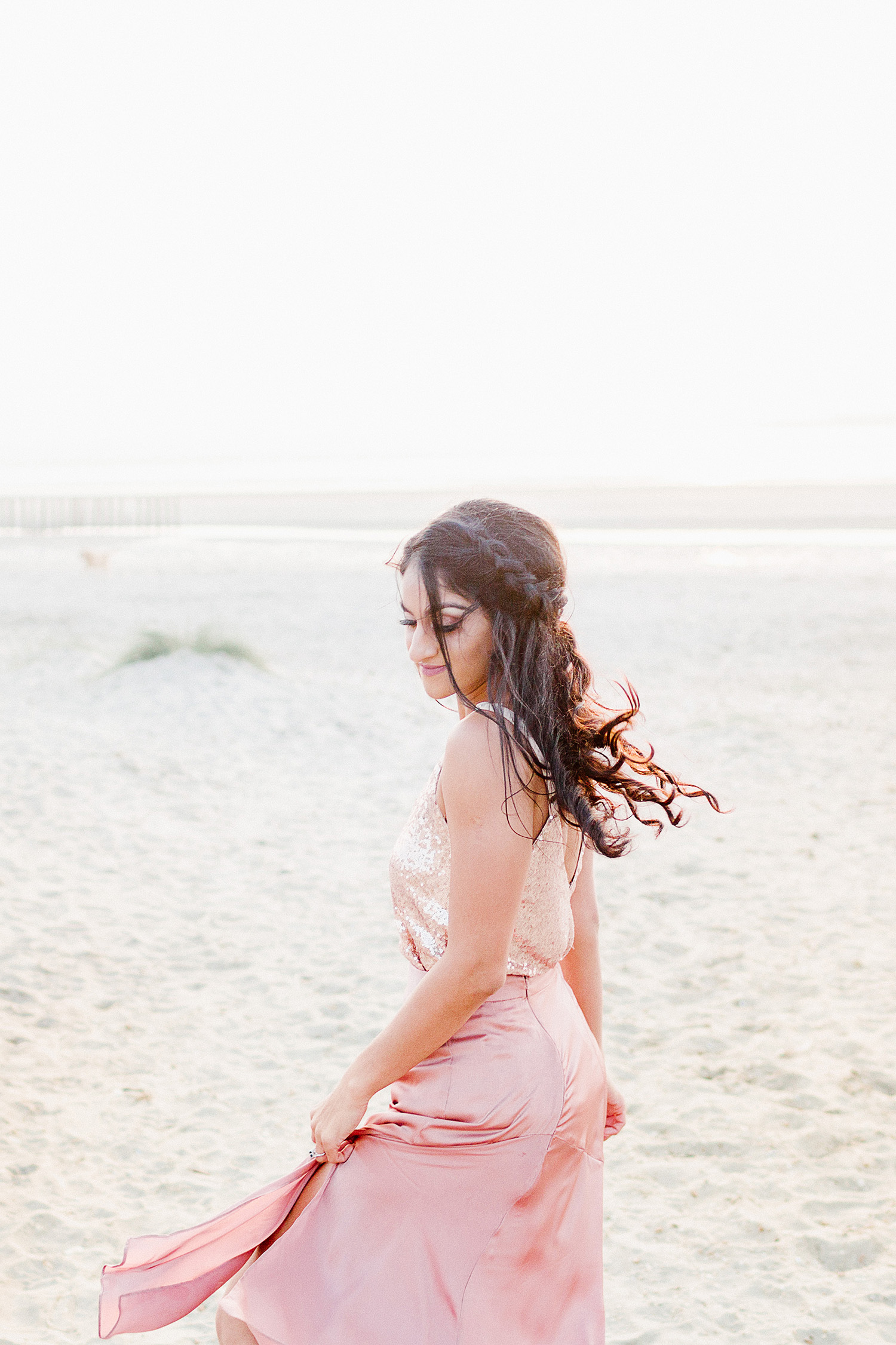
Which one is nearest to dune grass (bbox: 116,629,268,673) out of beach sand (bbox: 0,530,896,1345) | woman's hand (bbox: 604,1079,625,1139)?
beach sand (bbox: 0,530,896,1345)

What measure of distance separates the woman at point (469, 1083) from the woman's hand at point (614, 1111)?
0.28 m

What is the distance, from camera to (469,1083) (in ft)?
5.62

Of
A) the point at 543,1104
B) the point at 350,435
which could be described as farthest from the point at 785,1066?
the point at 350,435

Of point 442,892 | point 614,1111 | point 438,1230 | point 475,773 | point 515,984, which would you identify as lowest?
point 614,1111

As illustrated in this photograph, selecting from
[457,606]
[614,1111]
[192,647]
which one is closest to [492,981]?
[457,606]

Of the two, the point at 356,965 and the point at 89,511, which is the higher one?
the point at 356,965

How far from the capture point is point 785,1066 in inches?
161

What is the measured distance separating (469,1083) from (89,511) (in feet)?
94.1

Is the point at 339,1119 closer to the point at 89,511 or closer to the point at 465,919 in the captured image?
the point at 465,919

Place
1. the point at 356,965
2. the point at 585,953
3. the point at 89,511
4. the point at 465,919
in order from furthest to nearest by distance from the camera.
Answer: the point at 89,511, the point at 356,965, the point at 585,953, the point at 465,919

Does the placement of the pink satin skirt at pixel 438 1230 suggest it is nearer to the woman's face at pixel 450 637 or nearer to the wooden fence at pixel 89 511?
the woman's face at pixel 450 637

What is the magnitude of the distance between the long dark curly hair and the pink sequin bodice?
0.08 metres

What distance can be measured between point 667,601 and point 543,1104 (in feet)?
43.4

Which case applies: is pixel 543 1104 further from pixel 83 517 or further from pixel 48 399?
pixel 48 399
